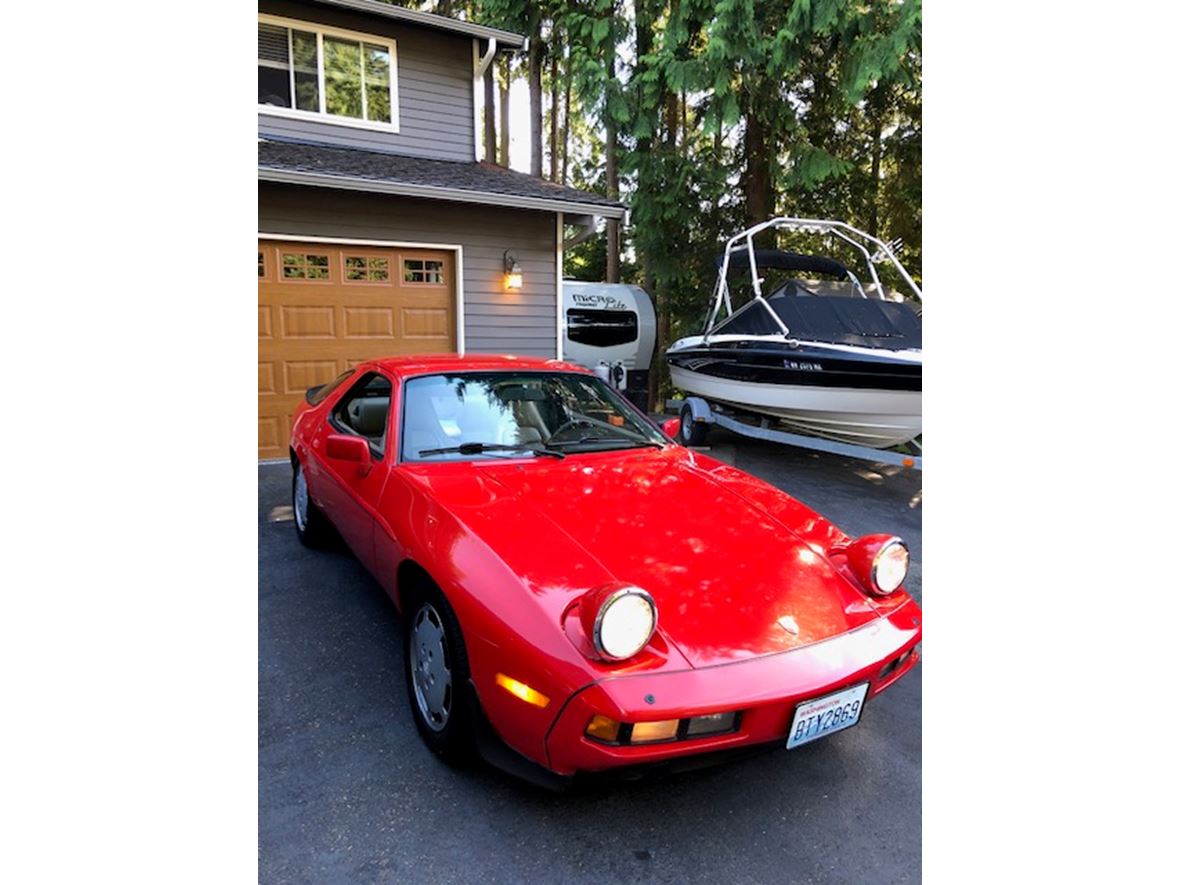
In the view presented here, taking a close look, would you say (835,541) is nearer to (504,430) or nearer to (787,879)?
(787,879)

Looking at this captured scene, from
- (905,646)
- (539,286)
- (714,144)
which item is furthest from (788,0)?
(905,646)

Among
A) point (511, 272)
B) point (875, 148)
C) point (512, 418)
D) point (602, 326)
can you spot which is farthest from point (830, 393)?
point (875, 148)

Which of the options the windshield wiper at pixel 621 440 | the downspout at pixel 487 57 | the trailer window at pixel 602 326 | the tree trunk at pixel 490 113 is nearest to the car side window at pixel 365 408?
the windshield wiper at pixel 621 440

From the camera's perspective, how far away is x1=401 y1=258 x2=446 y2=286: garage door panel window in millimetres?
7684

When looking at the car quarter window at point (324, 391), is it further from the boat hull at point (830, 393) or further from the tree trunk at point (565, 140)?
the tree trunk at point (565, 140)

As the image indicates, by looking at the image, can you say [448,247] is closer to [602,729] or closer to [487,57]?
[487,57]

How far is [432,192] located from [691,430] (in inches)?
164

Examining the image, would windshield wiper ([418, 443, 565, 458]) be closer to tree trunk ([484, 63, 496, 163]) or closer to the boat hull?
the boat hull

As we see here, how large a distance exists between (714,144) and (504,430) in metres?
10.6

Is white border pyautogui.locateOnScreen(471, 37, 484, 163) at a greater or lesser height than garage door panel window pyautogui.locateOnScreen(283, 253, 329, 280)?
greater

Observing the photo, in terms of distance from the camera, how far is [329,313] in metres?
7.31

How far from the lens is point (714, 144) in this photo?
39.1 ft

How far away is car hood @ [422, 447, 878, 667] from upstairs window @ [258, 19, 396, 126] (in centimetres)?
744

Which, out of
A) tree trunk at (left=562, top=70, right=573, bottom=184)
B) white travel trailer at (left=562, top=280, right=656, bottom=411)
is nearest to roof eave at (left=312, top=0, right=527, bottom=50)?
white travel trailer at (left=562, top=280, right=656, bottom=411)
